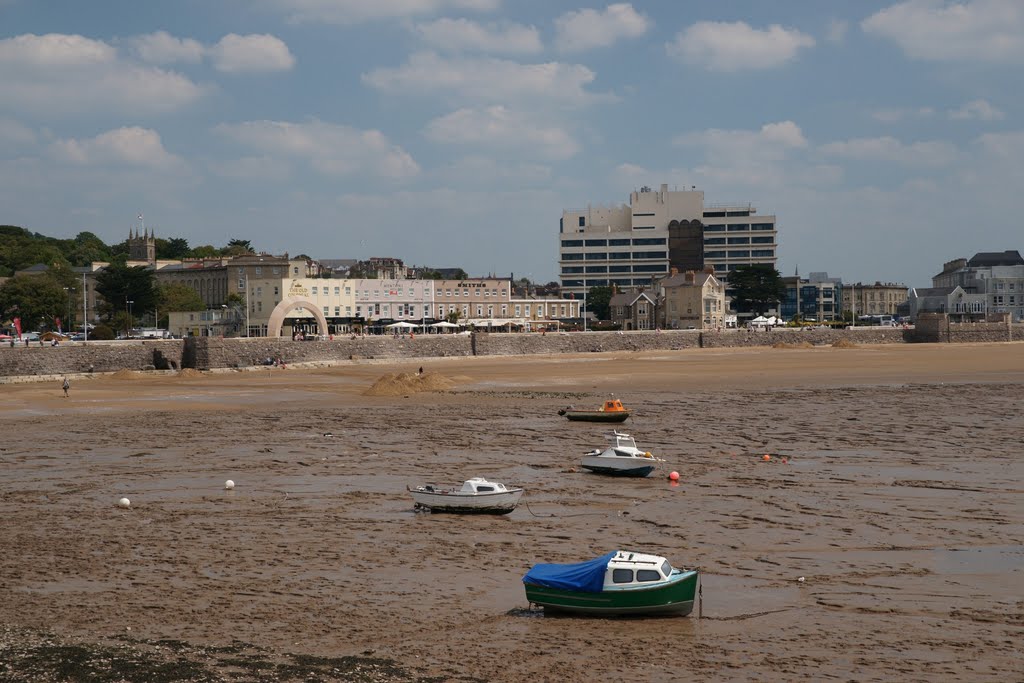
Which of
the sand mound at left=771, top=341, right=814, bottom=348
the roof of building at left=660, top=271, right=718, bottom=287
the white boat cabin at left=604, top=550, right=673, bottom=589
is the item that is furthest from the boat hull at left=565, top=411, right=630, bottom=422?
the roof of building at left=660, top=271, right=718, bottom=287

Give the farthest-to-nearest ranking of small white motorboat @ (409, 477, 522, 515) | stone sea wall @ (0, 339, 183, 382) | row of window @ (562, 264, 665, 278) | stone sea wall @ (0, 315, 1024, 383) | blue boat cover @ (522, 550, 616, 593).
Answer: row of window @ (562, 264, 665, 278) < stone sea wall @ (0, 315, 1024, 383) < stone sea wall @ (0, 339, 183, 382) < small white motorboat @ (409, 477, 522, 515) < blue boat cover @ (522, 550, 616, 593)

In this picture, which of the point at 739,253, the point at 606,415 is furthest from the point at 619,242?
the point at 606,415

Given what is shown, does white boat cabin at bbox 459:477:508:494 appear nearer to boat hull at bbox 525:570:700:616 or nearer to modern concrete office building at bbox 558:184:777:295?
boat hull at bbox 525:570:700:616

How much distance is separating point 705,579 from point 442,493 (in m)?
6.67

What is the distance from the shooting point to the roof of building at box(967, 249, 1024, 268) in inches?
6388

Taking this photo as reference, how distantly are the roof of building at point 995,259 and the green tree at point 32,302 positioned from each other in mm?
129502

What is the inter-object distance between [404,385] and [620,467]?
26.7m

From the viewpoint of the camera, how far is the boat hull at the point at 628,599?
13.9 meters

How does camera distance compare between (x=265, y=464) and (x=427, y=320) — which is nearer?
(x=265, y=464)

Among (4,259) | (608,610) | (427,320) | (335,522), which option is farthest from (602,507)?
(4,259)

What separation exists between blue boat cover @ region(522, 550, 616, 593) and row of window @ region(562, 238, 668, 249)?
161m

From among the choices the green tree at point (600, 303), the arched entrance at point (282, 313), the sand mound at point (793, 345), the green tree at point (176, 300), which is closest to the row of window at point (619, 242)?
the green tree at point (600, 303)

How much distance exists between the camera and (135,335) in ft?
329

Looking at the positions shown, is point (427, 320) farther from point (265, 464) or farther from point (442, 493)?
point (442, 493)
